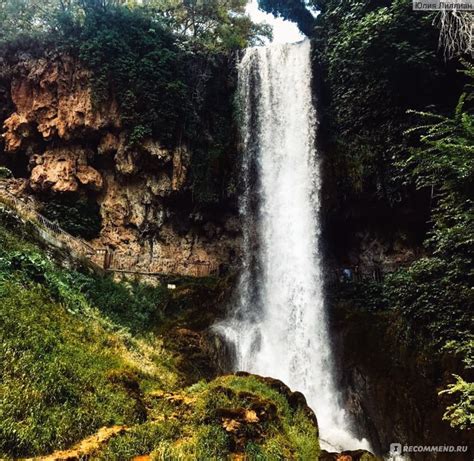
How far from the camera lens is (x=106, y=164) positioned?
58.3ft

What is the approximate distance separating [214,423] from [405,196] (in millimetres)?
12167

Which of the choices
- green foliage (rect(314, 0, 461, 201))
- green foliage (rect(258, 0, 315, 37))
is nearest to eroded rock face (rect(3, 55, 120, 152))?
green foliage (rect(314, 0, 461, 201))

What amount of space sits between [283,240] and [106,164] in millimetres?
8433

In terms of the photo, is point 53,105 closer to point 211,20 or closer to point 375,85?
point 211,20

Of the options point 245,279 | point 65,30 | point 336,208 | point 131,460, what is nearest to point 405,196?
point 336,208

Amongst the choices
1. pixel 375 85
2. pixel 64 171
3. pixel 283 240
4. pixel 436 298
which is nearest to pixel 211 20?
pixel 375 85

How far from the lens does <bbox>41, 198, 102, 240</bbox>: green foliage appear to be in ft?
52.6

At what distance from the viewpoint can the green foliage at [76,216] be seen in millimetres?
16031

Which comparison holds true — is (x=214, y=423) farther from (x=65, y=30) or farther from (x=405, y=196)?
(x=65, y=30)

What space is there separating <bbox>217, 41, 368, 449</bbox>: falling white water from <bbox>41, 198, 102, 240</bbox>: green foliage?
6316 mm

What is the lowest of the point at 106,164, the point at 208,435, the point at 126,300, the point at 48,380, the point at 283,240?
the point at 208,435

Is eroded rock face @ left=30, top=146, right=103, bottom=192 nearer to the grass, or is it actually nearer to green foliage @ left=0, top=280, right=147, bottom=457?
the grass

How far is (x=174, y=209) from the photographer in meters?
18.1

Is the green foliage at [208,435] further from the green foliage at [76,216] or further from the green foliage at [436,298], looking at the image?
the green foliage at [76,216]
